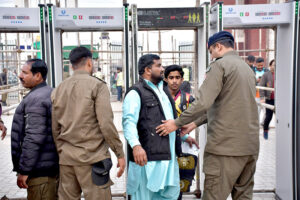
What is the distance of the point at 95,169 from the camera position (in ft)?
8.75

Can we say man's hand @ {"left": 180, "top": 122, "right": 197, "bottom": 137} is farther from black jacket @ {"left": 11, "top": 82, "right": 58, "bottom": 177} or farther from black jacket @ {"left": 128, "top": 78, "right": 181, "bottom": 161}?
black jacket @ {"left": 11, "top": 82, "right": 58, "bottom": 177}

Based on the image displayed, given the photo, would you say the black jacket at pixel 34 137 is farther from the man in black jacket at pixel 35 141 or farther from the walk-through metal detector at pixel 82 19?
the walk-through metal detector at pixel 82 19

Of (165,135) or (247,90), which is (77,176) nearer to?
(165,135)

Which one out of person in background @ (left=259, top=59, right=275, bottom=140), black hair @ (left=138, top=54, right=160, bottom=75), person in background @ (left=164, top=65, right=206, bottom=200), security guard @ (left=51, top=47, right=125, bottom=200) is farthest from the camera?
person in background @ (left=259, top=59, right=275, bottom=140)

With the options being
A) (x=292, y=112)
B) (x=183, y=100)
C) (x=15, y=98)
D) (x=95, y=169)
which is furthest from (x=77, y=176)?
(x=15, y=98)

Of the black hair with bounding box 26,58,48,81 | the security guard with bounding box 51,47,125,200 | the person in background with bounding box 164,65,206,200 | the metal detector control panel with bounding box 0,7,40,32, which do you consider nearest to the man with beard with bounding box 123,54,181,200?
the security guard with bounding box 51,47,125,200

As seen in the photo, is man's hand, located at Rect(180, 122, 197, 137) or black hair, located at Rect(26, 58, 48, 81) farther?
man's hand, located at Rect(180, 122, 197, 137)

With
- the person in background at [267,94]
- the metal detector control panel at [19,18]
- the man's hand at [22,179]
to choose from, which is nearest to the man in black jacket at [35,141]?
the man's hand at [22,179]

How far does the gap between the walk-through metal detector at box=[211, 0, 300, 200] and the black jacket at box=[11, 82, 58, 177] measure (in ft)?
6.78

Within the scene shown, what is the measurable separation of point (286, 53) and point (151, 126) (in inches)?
77.0

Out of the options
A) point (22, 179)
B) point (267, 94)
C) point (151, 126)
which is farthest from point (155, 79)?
point (267, 94)

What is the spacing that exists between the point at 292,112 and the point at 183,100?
1.23 m

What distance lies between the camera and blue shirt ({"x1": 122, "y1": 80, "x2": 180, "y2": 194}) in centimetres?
288

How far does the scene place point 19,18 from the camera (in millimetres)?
3650
